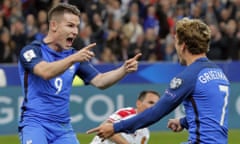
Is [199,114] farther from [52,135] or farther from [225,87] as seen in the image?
[52,135]

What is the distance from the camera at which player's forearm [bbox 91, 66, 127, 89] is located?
9148 mm

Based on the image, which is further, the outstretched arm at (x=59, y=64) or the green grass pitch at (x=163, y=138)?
the green grass pitch at (x=163, y=138)

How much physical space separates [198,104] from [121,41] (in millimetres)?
14933

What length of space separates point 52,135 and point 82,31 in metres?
13.2

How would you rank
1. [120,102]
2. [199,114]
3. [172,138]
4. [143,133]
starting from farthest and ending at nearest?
1. [120,102]
2. [172,138]
3. [143,133]
4. [199,114]

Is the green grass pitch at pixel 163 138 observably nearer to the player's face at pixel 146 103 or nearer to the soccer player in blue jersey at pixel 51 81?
the player's face at pixel 146 103

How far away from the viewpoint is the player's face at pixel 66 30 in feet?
30.1

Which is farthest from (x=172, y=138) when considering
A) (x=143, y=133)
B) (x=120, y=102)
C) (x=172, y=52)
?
(x=143, y=133)

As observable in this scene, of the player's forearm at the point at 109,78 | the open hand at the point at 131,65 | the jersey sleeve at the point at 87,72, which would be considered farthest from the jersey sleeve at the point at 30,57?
the open hand at the point at 131,65

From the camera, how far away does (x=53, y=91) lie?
29.8 ft

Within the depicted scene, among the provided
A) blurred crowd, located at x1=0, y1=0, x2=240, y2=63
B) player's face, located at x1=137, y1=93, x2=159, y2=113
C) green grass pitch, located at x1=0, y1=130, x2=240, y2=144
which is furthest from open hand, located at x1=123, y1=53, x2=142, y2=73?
blurred crowd, located at x1=0, y1=0, x2=240, y2=63

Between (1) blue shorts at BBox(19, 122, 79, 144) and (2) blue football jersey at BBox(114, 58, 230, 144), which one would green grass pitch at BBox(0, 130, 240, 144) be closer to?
(1) blue shorts at BBox(19, 122, 79, 144)

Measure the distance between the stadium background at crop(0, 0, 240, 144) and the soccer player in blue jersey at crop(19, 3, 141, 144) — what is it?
908cm

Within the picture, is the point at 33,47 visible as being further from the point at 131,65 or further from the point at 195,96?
the point at 195,96
